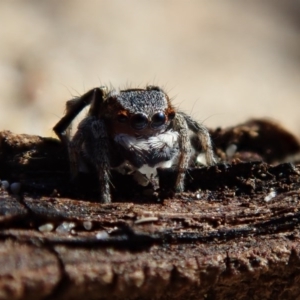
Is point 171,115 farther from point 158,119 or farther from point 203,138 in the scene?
point 203,138

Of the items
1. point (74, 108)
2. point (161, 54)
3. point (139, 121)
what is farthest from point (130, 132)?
point (161, 54)

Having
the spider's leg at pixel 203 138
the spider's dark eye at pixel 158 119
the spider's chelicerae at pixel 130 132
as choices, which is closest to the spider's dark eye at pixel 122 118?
the spider's chelicerae at pixel 130 132

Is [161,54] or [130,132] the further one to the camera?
[161,54]

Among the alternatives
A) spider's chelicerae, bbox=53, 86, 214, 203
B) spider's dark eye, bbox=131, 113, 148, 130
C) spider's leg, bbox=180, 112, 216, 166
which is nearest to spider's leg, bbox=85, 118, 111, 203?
spider's chelicerae, bbox=53, 86, 214, 203

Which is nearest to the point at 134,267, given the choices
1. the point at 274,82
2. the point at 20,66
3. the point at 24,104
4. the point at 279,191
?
the point at 279,191

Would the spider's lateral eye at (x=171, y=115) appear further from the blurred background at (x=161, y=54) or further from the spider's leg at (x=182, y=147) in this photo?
the blurred background at (x=161, y=54)

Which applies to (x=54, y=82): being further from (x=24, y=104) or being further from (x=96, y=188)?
(x=96, y=188)

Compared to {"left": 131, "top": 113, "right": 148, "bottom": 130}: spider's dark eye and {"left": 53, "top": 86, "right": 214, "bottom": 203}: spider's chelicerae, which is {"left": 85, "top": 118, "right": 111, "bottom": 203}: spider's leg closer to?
{"left": 53, "top": 86, "right": 214, "bottom": 203}: spider's chelicerae
